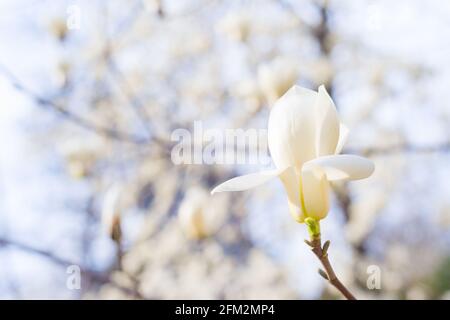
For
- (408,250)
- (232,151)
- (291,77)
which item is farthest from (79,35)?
(408,250)

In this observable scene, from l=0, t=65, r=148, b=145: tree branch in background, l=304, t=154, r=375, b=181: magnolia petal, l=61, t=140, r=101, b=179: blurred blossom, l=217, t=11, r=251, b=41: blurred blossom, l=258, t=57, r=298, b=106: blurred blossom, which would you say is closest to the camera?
l=304, t=154, r=375, b=181: magnolia petal

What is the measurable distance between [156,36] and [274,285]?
1.23 m

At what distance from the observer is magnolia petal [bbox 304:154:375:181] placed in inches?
10.2

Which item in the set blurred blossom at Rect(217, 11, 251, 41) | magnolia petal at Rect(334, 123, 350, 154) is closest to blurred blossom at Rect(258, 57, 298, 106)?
blurred blossom at Rect(217, 11, 251, 41)

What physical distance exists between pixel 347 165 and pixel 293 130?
1.4 inches

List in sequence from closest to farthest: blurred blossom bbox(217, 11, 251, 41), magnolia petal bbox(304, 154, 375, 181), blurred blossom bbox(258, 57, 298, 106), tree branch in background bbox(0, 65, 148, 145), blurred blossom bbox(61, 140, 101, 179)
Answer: magnolia petal bbox(304, 154, 375, 181)
tree branch in background bbox(0, 65, 148, 145)
blurred blossom bbox(258, 57, 298, 106)
blurred blossom bbox(61, 140, 101, 179)
blurred blossom bbox(217, 11, 251, 41)

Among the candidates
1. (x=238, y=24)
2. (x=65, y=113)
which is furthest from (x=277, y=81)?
(x=238, y=24)

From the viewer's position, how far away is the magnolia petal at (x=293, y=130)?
281 millimetres

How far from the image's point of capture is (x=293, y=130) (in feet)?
0.92

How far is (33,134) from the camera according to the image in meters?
2.74

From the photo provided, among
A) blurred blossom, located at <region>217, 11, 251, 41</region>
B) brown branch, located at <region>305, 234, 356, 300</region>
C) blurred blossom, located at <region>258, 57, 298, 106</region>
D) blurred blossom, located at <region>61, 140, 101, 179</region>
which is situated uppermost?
blurred blossom, located at <region>217, 11, 251, 41</region>

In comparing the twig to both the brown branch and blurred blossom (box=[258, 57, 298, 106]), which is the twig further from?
blurred blossom (box=[258, 57, 298, 106])
